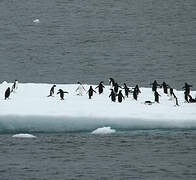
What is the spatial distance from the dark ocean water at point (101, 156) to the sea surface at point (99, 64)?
3 cm

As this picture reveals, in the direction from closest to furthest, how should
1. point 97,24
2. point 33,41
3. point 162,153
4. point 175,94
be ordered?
point 162,153 < point 175,94 < point 33,41 < point 97,24

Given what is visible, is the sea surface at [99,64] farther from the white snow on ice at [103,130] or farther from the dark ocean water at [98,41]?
the white snow on ice at [103,130]

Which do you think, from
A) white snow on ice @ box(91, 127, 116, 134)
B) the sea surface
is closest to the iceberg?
white snow on ice @ box(91, 127, 116, 134)

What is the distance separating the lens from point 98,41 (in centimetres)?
7338

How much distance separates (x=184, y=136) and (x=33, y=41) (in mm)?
42976

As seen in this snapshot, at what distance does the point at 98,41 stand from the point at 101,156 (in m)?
44.8

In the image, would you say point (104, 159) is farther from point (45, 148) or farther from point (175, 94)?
point (175, 94)

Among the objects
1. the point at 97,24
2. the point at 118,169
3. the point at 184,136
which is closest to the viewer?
the point at 118,169

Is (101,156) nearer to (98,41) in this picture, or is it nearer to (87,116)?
(87,116)

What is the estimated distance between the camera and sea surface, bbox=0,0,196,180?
1090 inches

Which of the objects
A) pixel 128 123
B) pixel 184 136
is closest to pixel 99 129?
pixel 128 123

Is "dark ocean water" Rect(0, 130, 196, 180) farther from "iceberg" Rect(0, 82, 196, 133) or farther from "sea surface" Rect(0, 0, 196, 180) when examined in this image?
"iceberg" Rect(0, 82, 196, 133)

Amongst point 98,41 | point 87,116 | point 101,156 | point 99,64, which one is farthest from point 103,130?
point 98,41

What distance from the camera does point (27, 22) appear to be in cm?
8394
